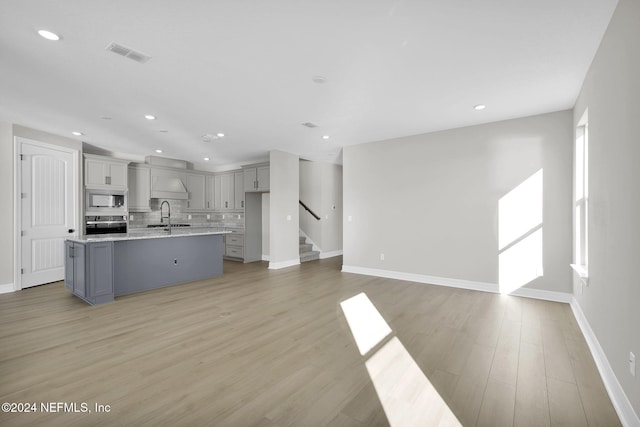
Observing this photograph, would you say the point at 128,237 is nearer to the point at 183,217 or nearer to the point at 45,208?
the point at 45,208

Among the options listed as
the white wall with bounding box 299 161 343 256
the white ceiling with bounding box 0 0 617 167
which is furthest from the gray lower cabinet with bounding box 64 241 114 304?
the white wall with bounding box 299 161 343 256

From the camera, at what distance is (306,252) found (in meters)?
7.91

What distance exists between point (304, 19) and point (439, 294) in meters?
4.12

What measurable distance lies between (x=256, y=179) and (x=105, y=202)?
10.7ft

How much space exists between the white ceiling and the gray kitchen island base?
2035 mm

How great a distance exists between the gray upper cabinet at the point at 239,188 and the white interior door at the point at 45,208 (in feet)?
11.1

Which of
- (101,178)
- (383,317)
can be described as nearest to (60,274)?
(101,178)

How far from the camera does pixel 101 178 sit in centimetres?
603

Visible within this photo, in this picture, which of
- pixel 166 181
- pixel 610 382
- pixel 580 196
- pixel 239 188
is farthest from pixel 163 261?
pixel 580 196

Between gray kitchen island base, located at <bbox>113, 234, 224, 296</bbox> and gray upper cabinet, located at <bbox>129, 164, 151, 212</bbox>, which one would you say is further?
gray upper cabinet, located at <bbox>129, 164, 151, 212</bbox>

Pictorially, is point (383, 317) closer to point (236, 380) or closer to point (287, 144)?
point (236, 380)

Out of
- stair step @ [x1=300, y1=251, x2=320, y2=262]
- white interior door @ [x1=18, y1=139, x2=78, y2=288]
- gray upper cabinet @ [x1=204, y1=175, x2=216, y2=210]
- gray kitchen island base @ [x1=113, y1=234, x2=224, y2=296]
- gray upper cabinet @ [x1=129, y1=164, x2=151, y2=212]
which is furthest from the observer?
gray upper cabinet @ [x1=204, y1=175, x2=216, y2=210]

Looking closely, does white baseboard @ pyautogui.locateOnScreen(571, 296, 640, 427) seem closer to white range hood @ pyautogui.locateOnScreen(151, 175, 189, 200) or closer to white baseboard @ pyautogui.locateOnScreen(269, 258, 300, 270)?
white baseboard @ pyautogui.locateOnScreen(269, 258, 300, 270)

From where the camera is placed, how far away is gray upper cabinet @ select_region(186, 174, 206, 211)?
792 centimetres
